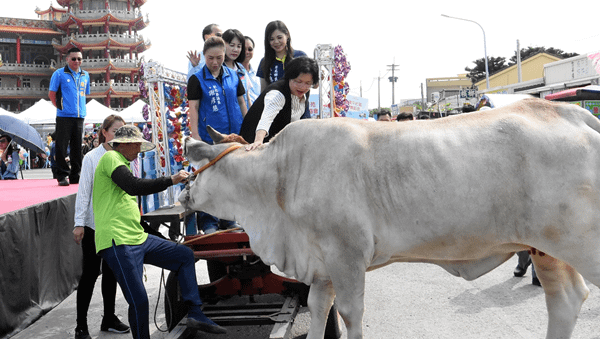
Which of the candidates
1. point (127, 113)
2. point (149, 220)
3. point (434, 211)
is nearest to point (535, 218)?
point (434, 211)

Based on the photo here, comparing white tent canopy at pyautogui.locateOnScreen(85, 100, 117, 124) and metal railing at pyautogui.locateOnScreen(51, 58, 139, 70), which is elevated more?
metal railing at pyautogui.locateOnScreen(51, 58, 139, 70)

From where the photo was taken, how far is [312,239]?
2.92 metres

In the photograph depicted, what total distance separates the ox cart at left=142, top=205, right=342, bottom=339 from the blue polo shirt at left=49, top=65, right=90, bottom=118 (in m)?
3.64

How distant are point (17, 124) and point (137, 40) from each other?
4239cm

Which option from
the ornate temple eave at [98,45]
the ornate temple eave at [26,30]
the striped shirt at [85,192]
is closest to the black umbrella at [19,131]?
the striped shirt at [85,192]

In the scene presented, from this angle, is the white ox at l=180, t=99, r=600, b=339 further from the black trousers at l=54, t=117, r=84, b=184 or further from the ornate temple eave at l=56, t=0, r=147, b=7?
the ornate temple eave at l=56, t=0, r=147, b=7

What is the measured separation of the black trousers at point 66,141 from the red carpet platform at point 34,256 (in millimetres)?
1048

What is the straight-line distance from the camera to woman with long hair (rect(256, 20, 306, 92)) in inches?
182

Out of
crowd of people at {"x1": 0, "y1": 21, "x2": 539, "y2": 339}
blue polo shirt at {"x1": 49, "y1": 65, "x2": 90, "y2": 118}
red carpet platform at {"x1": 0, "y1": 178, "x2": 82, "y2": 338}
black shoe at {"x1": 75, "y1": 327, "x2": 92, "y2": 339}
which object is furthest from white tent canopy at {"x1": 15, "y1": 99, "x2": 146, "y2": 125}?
black shoe at {"x1": 75, "y1": 327, "x2": 92, "y2": 339}

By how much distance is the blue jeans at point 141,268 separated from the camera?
3.51 m

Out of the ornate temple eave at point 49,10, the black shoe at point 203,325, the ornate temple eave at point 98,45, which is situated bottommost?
the black shoe at point 203,325

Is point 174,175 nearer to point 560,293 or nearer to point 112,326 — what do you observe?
point 112,326

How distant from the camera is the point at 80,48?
47.5m

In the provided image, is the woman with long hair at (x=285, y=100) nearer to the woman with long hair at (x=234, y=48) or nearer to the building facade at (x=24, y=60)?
the woman with long hair at (x=234, y=48)
